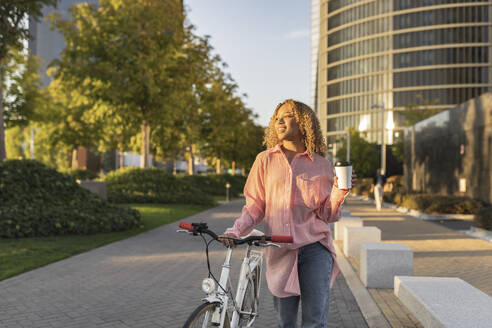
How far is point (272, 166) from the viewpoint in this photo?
345cm

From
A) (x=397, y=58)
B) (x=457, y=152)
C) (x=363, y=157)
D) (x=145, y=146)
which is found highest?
(x=397, y=58)

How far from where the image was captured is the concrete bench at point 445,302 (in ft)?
13.0

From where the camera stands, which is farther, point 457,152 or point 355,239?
point 457,152

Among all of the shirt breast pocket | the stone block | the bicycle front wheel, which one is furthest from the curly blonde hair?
the stone block

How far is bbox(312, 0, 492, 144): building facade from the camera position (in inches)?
3374

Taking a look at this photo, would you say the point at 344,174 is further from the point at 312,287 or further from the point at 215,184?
the point at 215,184

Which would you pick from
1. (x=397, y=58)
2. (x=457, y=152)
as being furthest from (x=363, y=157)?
(x=397, y=58)

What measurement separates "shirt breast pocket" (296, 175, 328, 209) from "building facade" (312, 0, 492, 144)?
7612 cm

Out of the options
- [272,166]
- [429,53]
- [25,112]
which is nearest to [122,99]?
[25,112]

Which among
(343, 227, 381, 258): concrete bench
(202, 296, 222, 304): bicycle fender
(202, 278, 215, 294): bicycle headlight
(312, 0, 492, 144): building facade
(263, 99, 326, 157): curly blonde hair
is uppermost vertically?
(312, 0, 492, 144): building facade

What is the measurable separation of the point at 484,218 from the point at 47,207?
11307 mm

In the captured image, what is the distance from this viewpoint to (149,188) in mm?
24594

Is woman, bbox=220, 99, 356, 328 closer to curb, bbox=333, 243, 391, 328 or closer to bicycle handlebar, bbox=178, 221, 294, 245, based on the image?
bicycle handlebar, bbox=178, 221, 294, 245

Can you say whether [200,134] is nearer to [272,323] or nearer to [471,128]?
[471,128]
